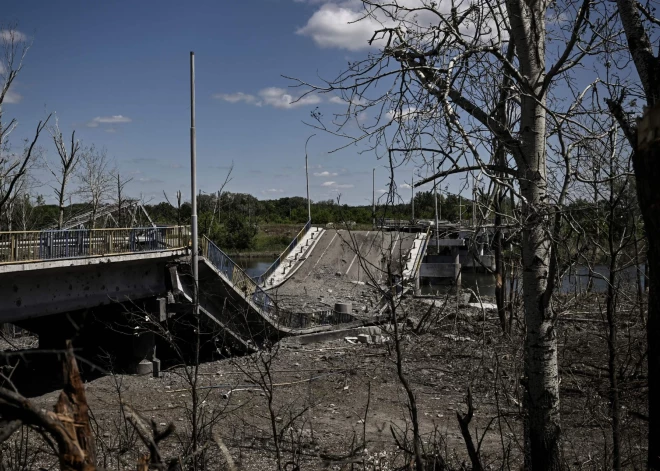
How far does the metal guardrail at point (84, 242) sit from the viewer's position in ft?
46.6

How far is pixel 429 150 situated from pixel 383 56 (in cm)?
98

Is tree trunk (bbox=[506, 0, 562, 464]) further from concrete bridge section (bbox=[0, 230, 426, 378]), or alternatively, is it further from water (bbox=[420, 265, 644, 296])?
concrete bridge section (bbox=[0, 230, 426, 378])

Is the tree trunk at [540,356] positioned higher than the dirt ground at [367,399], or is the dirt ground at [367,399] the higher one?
the tree trunk at [540,356]

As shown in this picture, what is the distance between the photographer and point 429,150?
5.67 meters

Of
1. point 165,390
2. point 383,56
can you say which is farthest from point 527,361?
point 165,390

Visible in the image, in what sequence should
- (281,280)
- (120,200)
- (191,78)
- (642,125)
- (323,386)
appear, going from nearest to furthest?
(642,125)
(323,386)
(191,78)
(281,280)
(120,200)

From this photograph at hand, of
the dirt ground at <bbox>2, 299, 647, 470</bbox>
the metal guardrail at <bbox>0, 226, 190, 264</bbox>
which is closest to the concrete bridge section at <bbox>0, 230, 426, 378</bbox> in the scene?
the metal guardrail at <bbox>0, 226, 190, 264</bbox>

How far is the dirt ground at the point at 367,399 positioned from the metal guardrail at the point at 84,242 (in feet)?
11.6

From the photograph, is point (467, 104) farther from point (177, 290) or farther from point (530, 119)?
point (177, 290)

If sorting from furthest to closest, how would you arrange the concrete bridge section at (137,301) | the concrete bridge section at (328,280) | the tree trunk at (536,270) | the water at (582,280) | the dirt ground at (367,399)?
the concrete bridge section at (328,280)
the concrete bridge section at (137,301)
the dirt ground at (367,399)
the water at (582,280)
the tree trunk at (536,270)

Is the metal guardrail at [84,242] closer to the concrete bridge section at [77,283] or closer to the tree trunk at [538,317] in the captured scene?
the concrete bridge section at [77,283]

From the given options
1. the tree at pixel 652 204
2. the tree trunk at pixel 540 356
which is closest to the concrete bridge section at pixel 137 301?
the tree trunk at pixel 540 356

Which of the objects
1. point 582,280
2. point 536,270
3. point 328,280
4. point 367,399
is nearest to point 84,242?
point 367,399

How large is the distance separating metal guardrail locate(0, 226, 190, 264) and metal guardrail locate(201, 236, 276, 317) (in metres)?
0.79
